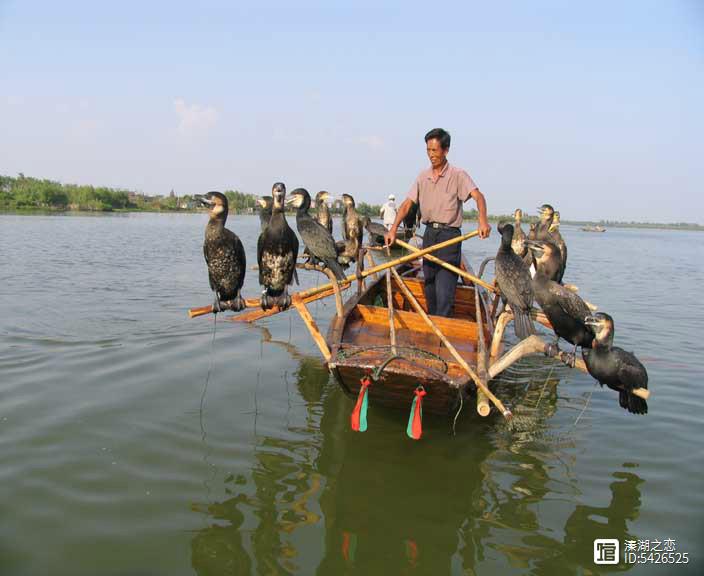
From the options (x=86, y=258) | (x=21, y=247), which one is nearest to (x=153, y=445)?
(x=86, y=258)

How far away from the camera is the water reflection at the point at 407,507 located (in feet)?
10.4

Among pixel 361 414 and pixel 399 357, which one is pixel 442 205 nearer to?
pixel 399 357

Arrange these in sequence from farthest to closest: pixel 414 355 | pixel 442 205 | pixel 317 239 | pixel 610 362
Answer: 1. pixel 317 239
2. pixel 442 205
3. pixel 414 355
4. pixel 610 362

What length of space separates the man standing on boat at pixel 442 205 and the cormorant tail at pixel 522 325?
93cm

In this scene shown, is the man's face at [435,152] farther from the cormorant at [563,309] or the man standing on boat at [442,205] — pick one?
the cormorant at [563,309]

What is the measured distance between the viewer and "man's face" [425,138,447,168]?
530 centimetres

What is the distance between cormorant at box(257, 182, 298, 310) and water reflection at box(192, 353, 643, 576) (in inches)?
64.9

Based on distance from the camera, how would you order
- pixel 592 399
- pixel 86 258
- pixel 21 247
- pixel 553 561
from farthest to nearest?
pixel 21 247 < pixel 86 258 < pixel 592 399 < pixel 553 561

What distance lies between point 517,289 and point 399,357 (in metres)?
1.82

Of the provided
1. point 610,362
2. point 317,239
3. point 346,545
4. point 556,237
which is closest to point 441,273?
point 317,239

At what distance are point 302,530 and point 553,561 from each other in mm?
1747

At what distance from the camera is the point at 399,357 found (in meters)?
3.93

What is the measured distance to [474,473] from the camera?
4156 mm

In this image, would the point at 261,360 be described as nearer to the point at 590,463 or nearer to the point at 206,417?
the point at 206,417
